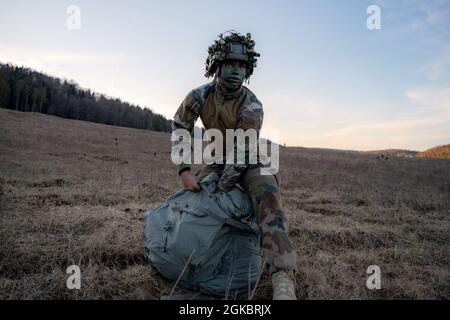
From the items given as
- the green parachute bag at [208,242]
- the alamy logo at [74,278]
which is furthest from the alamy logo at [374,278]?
the alamy logo at [74,278]

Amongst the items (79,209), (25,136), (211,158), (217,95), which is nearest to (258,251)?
(211,158)

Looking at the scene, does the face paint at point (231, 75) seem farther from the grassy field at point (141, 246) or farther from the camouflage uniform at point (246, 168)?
the grassy field at point (141, 246)

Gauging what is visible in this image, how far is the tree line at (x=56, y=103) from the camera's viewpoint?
68.1 meters

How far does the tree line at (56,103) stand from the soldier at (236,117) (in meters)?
74.2

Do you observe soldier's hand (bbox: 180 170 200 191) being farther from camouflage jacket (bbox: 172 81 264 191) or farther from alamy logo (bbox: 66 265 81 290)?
alamy logo (bbox: 66 265 81 290)

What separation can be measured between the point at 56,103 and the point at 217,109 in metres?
83.7

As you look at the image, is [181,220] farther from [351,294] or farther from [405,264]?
[405,264]

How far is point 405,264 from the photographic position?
13.3 ft

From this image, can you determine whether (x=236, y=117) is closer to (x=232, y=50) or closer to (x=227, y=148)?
(x=227, y=148)

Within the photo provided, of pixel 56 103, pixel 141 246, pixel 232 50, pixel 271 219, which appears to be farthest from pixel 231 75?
pixel 56 103

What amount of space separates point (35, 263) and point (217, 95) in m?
2.76

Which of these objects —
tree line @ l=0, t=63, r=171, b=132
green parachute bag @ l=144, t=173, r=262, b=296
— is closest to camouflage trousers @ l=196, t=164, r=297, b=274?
green parachute bag @ l=144, t=173, r=262, b=296

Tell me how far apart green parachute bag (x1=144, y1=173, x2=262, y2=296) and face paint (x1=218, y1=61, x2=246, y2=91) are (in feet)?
3.75
